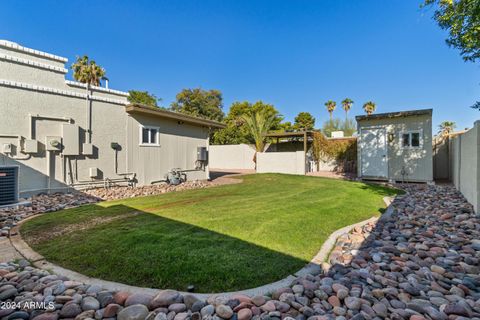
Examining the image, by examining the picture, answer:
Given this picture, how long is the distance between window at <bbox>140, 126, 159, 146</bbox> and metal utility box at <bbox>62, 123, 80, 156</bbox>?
218 centimetres

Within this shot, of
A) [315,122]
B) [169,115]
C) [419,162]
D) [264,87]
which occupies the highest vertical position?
[264,87]

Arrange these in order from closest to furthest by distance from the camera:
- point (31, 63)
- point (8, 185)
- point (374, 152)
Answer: point (8, 185), point (31, 63), point (374, 152)

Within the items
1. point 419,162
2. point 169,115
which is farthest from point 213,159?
point 419,162

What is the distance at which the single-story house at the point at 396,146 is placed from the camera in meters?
9.85

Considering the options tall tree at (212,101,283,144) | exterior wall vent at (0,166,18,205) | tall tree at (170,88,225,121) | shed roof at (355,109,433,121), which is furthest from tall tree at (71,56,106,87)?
shed roof at (355,109,433,121)

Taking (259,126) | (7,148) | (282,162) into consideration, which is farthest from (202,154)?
(7,148)

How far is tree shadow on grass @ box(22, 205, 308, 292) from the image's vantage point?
7.74 feet

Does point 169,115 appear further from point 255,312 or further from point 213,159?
point 213,159

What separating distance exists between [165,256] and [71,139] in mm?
6047

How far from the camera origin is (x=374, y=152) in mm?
11094

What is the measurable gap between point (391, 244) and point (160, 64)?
1755 cm

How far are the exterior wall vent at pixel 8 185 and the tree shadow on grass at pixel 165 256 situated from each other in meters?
1.60

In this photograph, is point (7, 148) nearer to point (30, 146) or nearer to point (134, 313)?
point (30, 146)

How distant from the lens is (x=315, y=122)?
31.7 m
